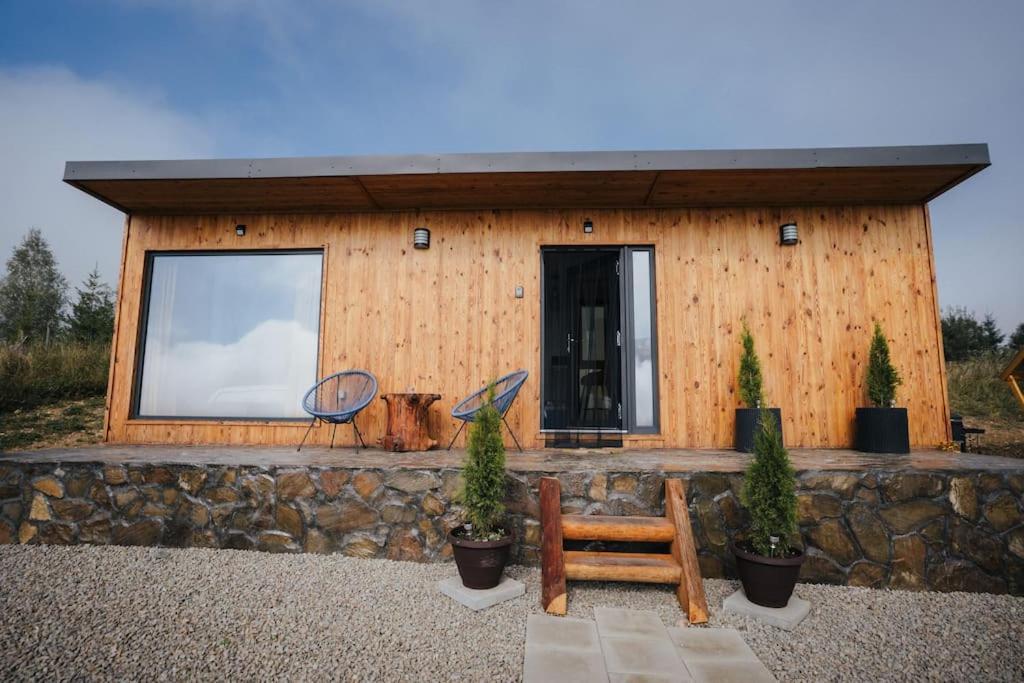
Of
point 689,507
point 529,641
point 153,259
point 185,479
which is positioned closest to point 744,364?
point 689,507

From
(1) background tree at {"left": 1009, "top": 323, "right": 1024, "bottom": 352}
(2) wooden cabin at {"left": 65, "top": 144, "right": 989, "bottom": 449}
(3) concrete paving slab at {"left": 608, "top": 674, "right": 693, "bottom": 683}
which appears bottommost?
(3) concrete paving slab at {"left": 608, "top": 674, "right": 693, "bottom": 683}

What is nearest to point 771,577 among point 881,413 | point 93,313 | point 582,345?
point 881,413

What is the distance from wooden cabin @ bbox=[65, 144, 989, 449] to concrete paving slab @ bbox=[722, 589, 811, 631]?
1798 millimetres

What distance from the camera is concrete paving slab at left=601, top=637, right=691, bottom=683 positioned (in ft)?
6.15

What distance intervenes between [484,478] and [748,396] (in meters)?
2.60

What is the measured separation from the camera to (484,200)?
4449mm

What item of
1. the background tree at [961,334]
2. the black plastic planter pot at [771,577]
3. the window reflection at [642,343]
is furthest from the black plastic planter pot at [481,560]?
the background tree at [961,334]

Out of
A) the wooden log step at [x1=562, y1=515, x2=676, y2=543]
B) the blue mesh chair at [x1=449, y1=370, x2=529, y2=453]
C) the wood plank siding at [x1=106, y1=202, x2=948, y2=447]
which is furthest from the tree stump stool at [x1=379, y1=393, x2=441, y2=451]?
the wooden log step at [x1=562, y1=515, x2=676, y2=543]

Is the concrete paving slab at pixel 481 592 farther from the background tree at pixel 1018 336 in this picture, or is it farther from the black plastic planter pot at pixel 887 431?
the background tree at pixel 1018 336

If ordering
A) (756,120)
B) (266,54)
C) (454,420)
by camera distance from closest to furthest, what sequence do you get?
(454,420), (266,54), (756,120)

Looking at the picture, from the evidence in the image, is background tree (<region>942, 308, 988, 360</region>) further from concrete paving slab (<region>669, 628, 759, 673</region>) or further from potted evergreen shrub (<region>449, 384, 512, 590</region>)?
potted evergreen shrub (<region>449, 384, 512, 590</region>)

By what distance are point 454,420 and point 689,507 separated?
221 centimetres

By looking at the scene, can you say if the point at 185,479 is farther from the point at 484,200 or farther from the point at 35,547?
the point at 484,200

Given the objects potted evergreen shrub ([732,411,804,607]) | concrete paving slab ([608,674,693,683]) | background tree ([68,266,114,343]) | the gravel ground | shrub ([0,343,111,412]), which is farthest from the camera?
background tree ([68,266,114,343])
